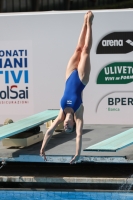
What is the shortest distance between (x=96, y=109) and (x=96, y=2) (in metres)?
25.6

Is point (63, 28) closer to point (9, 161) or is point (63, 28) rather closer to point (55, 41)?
point (55, 41)

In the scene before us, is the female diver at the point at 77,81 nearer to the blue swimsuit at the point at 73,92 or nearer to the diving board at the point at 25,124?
the blue swimsuit at the point at 73,92

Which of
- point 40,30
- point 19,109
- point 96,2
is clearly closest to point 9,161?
point 19,109

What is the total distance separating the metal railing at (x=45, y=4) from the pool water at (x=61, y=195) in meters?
19.4

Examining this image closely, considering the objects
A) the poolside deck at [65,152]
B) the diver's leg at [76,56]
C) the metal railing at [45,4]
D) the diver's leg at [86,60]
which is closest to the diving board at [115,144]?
the poolside deck at [65,152]

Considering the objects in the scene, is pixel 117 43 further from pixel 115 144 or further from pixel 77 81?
pixel 77 81

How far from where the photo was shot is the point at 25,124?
9.86 meters

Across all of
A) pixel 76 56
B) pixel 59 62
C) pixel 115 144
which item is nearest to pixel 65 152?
pixel 115 144

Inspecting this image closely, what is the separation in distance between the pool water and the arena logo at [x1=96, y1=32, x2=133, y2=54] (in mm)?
3798

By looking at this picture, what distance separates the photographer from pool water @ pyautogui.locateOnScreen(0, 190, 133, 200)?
8664mm

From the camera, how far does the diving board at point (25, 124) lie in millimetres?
9195

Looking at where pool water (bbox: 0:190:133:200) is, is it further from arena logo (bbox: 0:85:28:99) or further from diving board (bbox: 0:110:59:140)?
arena logo (bbox: 0:85:28:99)

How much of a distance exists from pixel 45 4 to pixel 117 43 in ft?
67.4

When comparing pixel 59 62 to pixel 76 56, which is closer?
pixel 76 56
